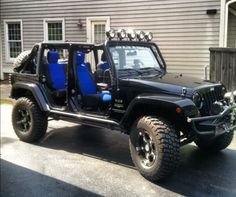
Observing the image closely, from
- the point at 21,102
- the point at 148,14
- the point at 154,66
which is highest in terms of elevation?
the point at 148,14

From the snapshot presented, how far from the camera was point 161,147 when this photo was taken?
444 cm

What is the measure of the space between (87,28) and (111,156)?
8253mm

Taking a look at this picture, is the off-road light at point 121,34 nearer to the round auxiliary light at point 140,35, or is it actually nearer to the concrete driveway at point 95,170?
the round auxiliary light at point 140,35

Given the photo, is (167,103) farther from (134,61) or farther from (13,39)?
(13,39)

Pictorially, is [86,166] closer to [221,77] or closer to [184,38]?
[221,77]

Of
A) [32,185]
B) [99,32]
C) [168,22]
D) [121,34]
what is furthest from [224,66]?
[32,185]

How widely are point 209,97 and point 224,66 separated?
4374 millimetres

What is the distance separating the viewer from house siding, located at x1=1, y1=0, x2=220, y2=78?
10.8m

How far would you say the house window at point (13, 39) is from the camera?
597 inches

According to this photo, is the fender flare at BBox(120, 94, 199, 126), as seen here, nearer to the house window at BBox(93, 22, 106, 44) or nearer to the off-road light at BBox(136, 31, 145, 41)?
the off-road light at BBox(136, 31, 145, 41)

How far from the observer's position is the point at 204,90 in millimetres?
4906

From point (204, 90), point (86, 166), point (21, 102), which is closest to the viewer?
point (204, 90)

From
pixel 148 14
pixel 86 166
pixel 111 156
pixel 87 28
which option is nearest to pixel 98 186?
pixel 86 166

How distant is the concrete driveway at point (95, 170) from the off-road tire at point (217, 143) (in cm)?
12
